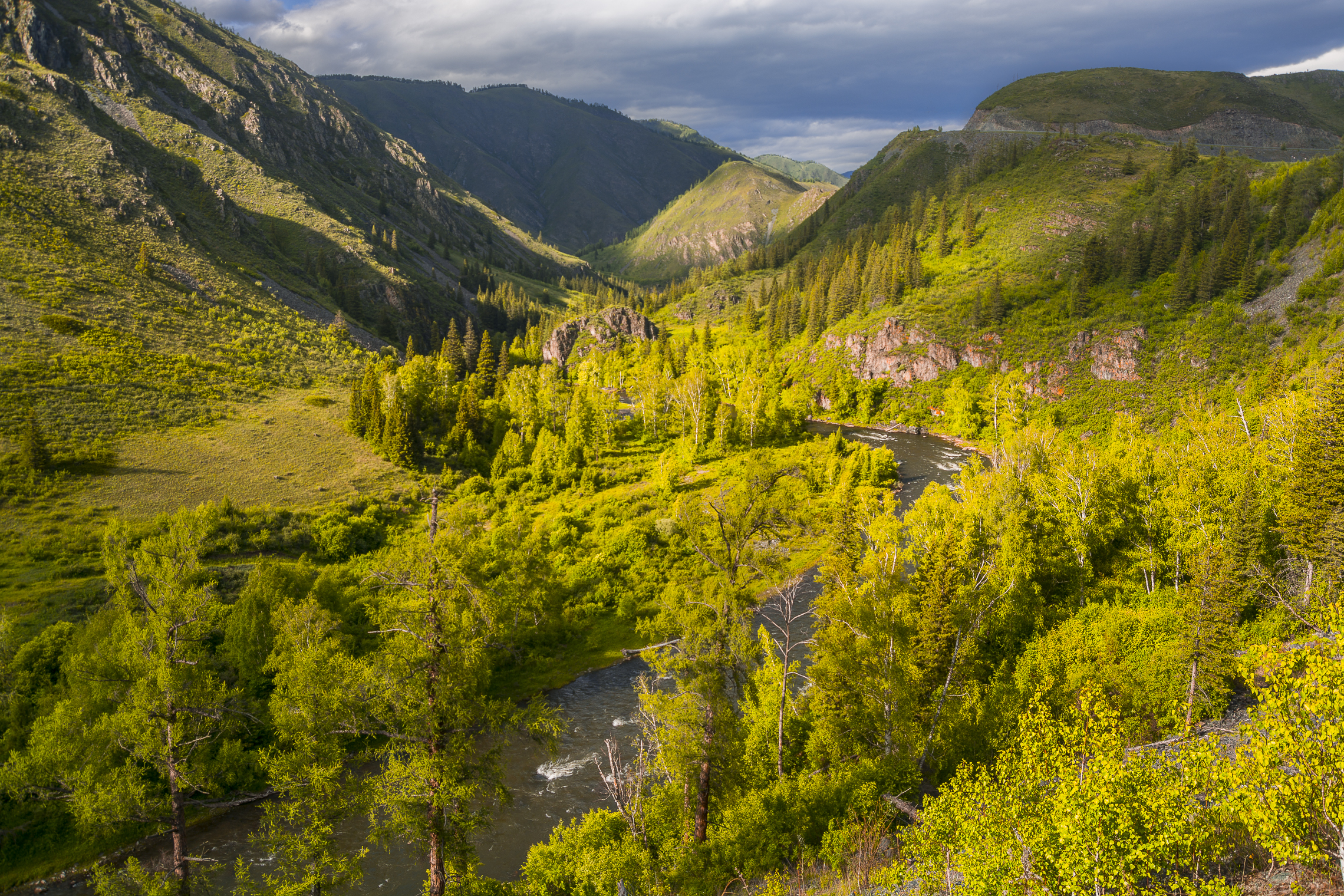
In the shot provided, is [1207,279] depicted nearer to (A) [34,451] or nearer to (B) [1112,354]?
(B) [1112,354]

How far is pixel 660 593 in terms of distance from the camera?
2164 inches

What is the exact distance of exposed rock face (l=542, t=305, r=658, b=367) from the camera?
184m

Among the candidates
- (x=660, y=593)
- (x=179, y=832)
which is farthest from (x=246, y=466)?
(x=179, y=832)

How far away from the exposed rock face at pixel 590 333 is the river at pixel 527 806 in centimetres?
13992

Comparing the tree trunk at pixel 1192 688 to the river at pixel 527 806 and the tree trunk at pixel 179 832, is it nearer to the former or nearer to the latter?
the river at pixel 527 806

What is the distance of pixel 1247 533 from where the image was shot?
38.8 m

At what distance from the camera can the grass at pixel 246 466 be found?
2645 inches

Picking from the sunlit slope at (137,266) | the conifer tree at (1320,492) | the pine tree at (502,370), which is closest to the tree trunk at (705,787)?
the conifer tree at (1320,492)

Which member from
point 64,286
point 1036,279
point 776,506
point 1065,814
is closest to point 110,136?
point 64,286

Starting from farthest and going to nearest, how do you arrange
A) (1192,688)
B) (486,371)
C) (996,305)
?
1. (996,305)
2. (486,371)
3. (1192,688)

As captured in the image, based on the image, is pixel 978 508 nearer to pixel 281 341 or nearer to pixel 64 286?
pixel 281 341

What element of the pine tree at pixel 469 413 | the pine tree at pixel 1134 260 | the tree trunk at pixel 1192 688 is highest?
the pine tree at pixel 1134 260

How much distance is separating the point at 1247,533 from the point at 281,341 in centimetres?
13592

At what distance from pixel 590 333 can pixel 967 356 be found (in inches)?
4218
